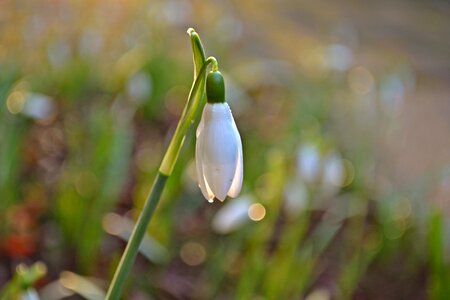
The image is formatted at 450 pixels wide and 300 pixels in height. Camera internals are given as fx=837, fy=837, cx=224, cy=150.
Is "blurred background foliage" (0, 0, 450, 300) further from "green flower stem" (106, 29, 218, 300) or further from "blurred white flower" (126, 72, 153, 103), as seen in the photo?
"green flower stem" (106, 29, 218, 300)

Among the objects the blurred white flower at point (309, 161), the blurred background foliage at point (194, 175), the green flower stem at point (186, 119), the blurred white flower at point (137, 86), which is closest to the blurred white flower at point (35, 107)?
the blurred background foliage at point (194, 175)

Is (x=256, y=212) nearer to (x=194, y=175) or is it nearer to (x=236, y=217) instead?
(x=236, y=217)

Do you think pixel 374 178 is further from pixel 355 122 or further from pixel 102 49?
pixel 102 49

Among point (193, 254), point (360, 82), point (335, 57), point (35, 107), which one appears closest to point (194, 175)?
point (193, 254)

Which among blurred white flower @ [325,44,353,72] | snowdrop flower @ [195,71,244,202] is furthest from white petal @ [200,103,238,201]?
blurred white flower @ [325,44,353,72]

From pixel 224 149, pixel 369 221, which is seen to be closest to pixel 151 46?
pixel 369 221
